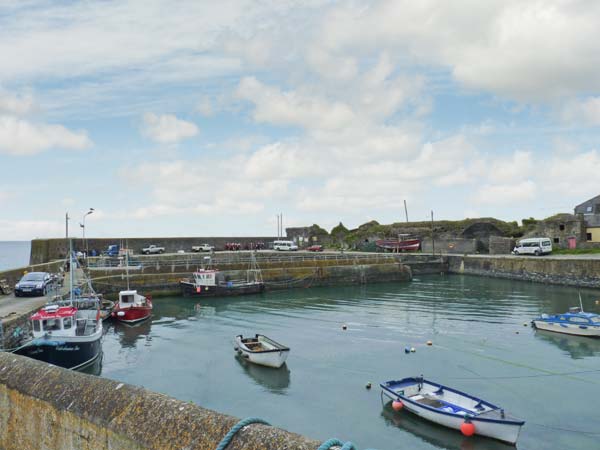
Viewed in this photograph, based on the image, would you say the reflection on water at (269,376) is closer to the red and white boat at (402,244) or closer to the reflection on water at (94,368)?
the reflection on water at (94,368)

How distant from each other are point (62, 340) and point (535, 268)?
1673 inches

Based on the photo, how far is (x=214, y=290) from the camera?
130 ft

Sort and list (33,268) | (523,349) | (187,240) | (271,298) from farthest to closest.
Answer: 1. (187,240)
2. (271,298)
3. (33,268)
4. (523,349)

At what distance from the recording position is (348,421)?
1455 centimetres

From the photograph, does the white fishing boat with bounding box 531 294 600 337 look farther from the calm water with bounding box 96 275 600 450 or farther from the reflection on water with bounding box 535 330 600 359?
the calm water with bounding box 96 275 600 450

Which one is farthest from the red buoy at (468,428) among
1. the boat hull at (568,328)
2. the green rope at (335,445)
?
the boat hull at (568,328)

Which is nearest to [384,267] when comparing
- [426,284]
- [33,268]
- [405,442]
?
[426,284]

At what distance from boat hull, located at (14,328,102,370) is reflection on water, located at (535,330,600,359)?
1978cm

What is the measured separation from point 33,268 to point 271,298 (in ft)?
56.7

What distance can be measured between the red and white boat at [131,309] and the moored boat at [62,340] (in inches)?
330

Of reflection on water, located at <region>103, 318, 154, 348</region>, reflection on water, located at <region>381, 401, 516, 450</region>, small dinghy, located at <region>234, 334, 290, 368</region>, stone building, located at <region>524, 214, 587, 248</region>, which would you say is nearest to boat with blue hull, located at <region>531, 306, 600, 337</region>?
reflection on water, located at <region>381, 401, 516, 450</region>

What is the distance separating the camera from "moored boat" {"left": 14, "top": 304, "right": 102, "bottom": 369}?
17.7 metres

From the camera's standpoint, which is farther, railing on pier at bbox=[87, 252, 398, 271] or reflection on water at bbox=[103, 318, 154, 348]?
railing on pier at bbox=[87, 252, 398, 271]

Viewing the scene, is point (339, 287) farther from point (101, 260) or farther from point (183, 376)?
point (183, 376)
